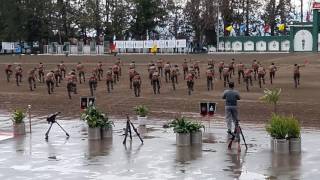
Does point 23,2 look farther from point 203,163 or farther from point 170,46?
point 203,163

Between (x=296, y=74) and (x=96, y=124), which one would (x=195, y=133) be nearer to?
(x=96, y=124)

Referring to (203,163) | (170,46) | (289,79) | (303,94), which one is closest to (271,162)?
(203,163)

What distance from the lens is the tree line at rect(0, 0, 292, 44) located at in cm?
10256

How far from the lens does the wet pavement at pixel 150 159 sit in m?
16.0

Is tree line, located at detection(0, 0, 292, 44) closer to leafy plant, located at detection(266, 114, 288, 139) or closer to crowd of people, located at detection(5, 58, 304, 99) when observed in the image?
crowd of people, located at detection(5, 58, 304, 99)

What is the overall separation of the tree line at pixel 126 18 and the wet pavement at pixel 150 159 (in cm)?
7839

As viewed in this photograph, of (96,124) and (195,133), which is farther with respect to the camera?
(96,124)

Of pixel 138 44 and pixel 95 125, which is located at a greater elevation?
pixel 138 44

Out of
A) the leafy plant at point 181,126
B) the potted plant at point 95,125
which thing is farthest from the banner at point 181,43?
the leafy plant at point 181,126

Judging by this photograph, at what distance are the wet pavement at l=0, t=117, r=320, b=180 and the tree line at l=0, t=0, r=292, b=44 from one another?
78.4 meters

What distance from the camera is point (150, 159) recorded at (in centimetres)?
1811

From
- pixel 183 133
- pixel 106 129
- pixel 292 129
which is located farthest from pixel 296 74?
pixel 292 129

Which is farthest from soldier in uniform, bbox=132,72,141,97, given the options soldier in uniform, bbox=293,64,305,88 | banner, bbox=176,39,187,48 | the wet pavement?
banner, bbox=176,39,187,48

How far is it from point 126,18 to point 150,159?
8684 centimetres
